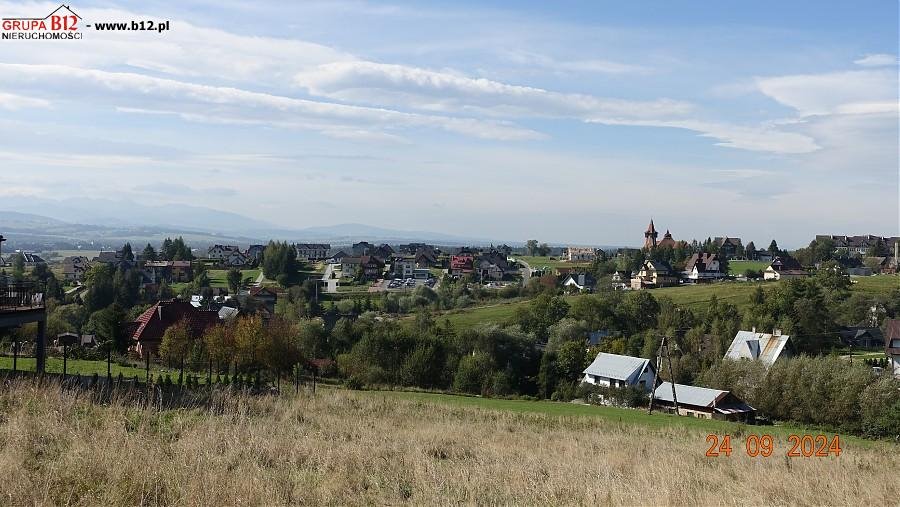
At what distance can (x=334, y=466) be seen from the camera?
31.6 feet

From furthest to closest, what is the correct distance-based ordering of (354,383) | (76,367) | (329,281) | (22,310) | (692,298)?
(329,281) → (692,298) → (354,383) → (76,367) → (22,310)

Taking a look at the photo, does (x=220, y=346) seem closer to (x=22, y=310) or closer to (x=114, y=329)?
(x=114, y=329)

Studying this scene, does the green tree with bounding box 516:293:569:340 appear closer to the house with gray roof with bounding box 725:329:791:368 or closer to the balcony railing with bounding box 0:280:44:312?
the house with gray roof with bounding box 725:329:791:368

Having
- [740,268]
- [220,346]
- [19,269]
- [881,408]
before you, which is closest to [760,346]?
[881,408]

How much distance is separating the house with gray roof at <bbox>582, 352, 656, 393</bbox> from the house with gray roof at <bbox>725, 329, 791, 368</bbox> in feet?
21.6

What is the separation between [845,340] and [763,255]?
3537 inches

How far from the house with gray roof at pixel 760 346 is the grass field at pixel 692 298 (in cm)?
1513

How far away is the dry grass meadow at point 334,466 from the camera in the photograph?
304 inches

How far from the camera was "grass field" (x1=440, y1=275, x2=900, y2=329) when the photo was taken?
208 ft

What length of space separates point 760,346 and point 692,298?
25.0 m

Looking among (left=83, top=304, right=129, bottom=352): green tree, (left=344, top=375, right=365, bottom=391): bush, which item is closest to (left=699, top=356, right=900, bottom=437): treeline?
(left=344, top=375, right=365, bottom=391): bush

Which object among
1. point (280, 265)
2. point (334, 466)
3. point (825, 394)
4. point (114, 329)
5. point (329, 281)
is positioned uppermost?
point (334, 466)

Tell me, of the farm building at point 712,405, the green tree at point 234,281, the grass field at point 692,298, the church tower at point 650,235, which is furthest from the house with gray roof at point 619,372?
the church tower at point 650,235

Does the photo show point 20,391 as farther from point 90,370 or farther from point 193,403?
point 90,370
